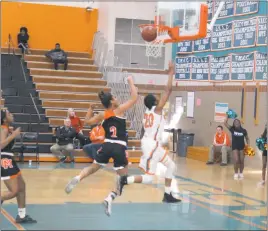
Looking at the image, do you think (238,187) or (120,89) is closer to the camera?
(238,187)

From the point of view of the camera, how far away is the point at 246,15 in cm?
1811

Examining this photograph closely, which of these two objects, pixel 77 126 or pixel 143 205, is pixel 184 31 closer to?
pixel 143 205

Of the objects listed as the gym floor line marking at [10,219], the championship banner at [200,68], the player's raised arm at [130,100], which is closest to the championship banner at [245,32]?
the championship banner at [200,68]

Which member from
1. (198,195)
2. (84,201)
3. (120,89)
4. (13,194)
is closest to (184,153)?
(120,89)

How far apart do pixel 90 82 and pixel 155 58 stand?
11.1 ft

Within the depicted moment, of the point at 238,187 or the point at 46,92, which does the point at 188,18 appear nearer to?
the point at 238,187

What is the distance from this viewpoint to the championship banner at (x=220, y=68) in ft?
62.6

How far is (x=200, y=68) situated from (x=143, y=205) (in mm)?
11533

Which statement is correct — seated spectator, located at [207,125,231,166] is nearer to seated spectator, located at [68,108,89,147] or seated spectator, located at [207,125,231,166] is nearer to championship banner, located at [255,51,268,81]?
championship banner, located at [255,51,268,81]

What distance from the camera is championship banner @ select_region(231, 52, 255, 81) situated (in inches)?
702

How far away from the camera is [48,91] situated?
798 inches

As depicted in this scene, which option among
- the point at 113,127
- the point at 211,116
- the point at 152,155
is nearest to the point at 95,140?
the point at 152,155

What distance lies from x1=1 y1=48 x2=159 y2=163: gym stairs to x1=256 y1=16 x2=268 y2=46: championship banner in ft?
16.9

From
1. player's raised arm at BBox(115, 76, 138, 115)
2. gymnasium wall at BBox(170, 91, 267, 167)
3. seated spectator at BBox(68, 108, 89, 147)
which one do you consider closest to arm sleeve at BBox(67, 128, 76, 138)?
seated spectator at BBox(68, 108, 89, 147)
